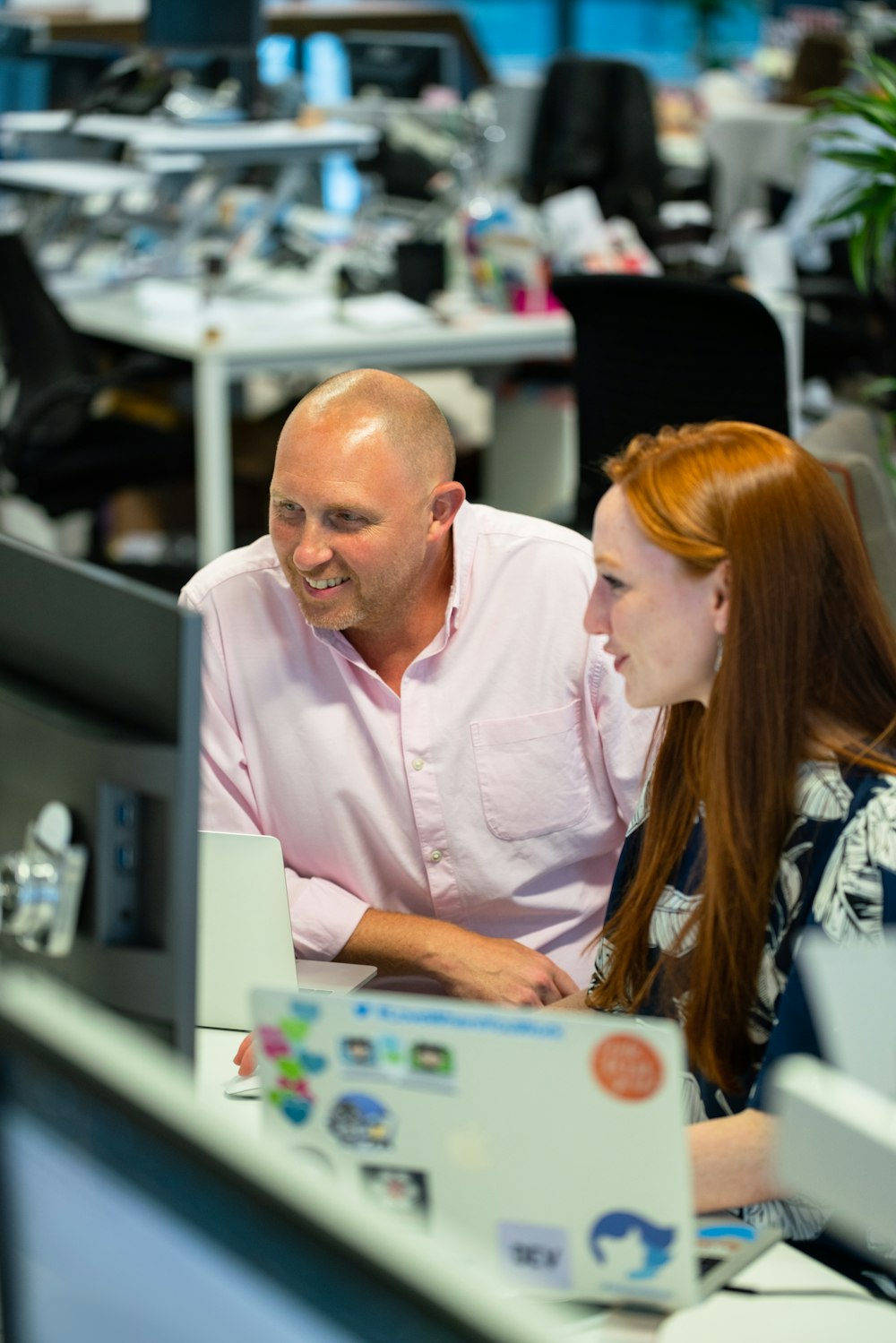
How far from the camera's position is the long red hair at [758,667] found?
4.26 ft

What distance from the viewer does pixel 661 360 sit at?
121 inches

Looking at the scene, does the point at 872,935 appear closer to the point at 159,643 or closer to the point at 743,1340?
the point at 743,1340

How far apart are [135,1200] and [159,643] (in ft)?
1.43

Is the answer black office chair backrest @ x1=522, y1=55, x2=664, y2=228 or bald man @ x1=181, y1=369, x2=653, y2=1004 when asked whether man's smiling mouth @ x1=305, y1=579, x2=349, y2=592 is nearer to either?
bald man @ x1=181, y1=369, x2=653, y2=1004

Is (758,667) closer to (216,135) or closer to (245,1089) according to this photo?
(245,1089)

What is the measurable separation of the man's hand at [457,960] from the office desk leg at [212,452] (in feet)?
7.48

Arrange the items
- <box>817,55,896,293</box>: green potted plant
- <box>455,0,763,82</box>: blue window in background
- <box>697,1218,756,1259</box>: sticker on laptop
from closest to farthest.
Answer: <box>697,1218,756,1259</box>: sticker on laptop → <box>817,55,896,293</box>: green potted plant → <box>455,0,763,82</box>: blue window in background

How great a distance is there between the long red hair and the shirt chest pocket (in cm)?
44

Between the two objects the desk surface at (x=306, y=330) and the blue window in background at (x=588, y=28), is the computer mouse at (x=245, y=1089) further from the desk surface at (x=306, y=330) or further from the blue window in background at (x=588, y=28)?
the blue window in background at (x=588, y=28)

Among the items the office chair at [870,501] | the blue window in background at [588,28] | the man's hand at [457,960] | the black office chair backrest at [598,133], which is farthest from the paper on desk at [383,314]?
the blue window in background at [588,28]

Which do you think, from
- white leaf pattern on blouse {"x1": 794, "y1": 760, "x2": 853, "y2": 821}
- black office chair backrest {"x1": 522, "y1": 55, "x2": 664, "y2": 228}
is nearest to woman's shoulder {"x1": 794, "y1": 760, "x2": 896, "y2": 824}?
white leaf pattern on blouse {"x1": 794, "y1": 760, "x2": 853, "y2": 821}

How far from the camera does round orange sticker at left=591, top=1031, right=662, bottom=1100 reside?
0.89 m

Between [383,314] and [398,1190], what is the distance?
3329 mm

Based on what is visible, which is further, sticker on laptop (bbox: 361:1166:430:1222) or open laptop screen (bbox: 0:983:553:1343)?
sticker on laptop (bbox: 361:1166:430:1222)
